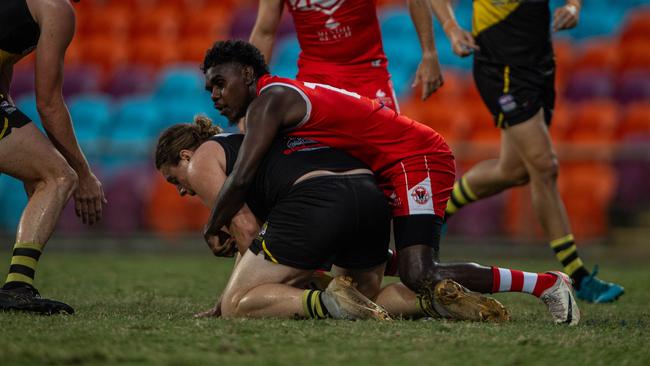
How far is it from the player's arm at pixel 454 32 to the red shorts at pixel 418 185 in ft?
3.18

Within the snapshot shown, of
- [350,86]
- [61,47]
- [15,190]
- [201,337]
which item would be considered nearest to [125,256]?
[15,190]

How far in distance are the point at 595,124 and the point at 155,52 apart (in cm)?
597

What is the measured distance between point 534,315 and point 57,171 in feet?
8.36

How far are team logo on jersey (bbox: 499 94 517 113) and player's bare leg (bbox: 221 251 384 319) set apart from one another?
6.97ft

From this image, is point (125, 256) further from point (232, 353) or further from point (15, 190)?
point (232, 353)

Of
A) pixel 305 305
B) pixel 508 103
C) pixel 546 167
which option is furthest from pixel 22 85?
pixel 305 305

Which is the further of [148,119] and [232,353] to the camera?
[148,119]

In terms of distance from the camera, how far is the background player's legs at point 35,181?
4.82 meters

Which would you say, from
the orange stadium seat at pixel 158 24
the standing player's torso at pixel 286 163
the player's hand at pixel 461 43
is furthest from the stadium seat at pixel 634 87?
the standing player's torso at pixel 286 163

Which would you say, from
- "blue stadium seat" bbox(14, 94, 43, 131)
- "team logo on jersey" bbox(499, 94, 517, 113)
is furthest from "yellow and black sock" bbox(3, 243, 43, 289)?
"blue stadium seat" bbox(14, 94, 43, 131)

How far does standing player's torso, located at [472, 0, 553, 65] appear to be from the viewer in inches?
252

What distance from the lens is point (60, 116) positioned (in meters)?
4.99

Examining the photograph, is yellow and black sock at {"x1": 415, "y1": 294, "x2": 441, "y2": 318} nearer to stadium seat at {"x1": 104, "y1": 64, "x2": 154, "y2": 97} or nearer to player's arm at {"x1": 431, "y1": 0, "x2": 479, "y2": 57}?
player's arm at {"x1": 431, "y1": 0, "x2": 479, "y2": 57}

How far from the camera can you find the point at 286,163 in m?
4.86
